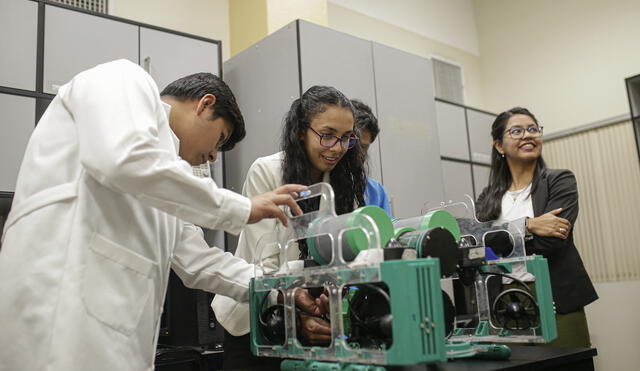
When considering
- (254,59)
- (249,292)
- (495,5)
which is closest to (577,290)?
(249,292)

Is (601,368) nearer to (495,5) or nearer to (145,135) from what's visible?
(495,5)

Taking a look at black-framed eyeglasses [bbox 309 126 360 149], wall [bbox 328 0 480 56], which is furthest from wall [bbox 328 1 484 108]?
black-framed eyeglasses [bbox 309 126 360 149]

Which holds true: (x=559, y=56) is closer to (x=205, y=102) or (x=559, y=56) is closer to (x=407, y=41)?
(x=407, y=41)

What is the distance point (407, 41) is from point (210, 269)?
3611 mm

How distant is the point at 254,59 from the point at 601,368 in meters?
3.06

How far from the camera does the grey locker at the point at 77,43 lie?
243 cm

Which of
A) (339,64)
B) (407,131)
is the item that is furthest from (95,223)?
(407,131)

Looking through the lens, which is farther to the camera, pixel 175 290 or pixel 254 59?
pixel 254 59

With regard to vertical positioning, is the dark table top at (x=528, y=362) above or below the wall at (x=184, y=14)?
below

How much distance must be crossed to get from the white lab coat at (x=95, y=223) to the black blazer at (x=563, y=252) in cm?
122

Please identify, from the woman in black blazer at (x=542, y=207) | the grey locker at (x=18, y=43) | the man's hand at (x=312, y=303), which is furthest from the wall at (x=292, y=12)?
the man's hand at (x=312, y=303)

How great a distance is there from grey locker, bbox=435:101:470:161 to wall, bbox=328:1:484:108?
0.80 meters

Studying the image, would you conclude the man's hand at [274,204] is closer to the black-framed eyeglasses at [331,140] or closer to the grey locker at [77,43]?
the black-framed eyeglasses at [331,140]

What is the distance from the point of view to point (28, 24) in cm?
239
